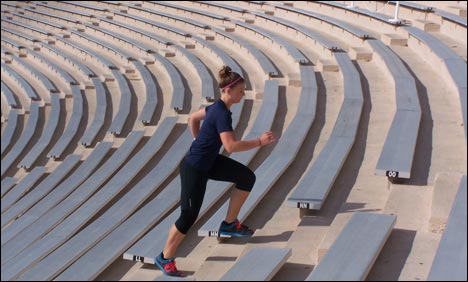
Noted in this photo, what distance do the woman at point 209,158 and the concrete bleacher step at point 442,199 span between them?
106 cm

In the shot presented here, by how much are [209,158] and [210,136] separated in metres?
0.12

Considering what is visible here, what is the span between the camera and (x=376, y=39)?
10.3 m

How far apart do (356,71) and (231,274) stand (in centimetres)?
550

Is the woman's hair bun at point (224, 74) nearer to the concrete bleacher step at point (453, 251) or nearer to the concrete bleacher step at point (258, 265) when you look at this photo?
the concrete bleacher step at point (258, 265)

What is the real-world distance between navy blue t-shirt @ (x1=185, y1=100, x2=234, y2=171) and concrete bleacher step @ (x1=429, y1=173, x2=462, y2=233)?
126 cm

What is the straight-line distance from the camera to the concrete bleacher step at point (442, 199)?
389 cm

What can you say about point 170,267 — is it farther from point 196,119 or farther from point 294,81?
point 294,81

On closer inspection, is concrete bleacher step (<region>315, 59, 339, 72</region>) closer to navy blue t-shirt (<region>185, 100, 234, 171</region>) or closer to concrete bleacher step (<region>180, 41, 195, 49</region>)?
concrete bleacher step (<region>180, 41, 195, 49</region>)

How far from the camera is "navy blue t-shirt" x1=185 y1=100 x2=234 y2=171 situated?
3621 mm

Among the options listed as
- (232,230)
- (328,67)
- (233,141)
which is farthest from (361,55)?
(233,141)

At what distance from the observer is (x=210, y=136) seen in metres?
3.68

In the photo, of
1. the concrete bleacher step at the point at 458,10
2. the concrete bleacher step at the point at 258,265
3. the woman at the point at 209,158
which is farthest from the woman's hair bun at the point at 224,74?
the concrete bleacher step at the point at 458,10

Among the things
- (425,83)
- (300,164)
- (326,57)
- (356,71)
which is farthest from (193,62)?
(300,164)

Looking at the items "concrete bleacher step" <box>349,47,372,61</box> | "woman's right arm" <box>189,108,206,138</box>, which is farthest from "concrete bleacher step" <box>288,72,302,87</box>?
"woman's right arm" <box>189,108,206,138</box>
